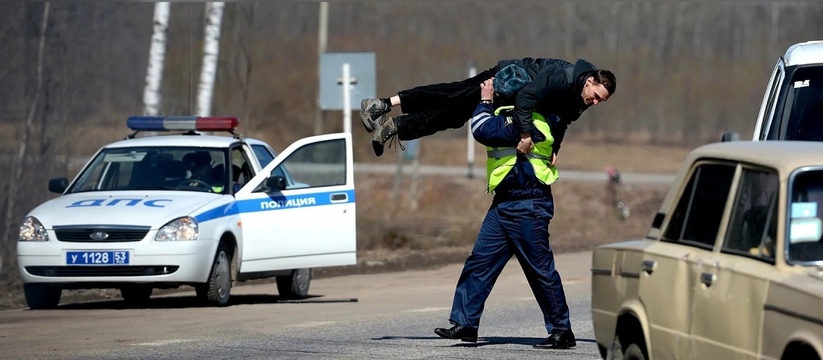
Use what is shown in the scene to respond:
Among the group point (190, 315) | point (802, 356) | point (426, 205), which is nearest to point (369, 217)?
point (426, 205)

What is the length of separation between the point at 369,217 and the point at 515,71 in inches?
861

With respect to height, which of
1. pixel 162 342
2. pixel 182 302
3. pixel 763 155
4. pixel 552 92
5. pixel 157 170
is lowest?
pixel 182 302

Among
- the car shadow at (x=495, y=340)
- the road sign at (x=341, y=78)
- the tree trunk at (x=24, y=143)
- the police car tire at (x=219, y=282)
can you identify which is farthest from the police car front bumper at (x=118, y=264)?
the road sign at (x=341, y=78)

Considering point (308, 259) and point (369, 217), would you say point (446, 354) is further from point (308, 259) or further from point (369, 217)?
point (369, 217)

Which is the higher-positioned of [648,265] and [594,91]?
[594,91]

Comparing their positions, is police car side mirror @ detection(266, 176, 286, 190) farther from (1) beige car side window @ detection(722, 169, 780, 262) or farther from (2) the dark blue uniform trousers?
(1) beige car side window @ detection(722, 169, 780, 262)

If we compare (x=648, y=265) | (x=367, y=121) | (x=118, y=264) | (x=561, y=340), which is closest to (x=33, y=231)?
(x=118, y=264)

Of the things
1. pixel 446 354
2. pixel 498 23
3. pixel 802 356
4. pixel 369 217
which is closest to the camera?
pixel 802 356

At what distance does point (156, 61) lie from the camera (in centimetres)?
2319

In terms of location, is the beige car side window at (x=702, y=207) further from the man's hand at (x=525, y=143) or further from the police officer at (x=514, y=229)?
the police officer at (x=514, y=229)

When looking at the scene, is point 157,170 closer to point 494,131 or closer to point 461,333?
point 461,333

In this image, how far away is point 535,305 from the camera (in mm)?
14508

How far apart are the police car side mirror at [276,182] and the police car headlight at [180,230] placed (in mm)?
1061

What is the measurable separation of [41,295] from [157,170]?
71.4 inches
